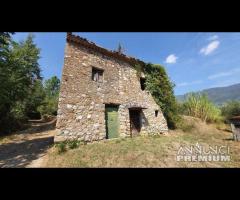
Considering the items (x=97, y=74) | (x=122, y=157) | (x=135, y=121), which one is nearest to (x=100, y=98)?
(x=97, y=74)

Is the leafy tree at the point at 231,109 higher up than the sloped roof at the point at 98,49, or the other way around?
the sloped roof at the point at 98,49

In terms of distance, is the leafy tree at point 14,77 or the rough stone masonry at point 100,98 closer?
the rough stone masonry at point 100,98

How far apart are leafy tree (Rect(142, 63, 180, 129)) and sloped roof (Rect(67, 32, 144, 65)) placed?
109 centimetres

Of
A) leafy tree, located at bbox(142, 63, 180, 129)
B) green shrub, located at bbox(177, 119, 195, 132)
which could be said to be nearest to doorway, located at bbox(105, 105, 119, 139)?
leafy tree, located at bbox(142, 63, 180, 129)

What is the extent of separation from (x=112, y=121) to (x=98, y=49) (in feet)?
13.4

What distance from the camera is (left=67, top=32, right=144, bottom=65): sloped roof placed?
8.17m

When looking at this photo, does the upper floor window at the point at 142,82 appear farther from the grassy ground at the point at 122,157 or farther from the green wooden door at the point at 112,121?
the grassy ground at the point at 122,157

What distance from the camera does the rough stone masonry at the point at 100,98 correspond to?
752 centimetres

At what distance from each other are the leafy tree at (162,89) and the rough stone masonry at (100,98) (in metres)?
0.53

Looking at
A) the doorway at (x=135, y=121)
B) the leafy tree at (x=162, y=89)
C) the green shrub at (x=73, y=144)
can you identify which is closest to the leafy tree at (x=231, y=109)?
the leafy tree at (x=162, y=89)

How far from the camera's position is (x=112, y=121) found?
9086mm

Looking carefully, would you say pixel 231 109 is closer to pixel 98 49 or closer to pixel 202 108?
pixel 202 108

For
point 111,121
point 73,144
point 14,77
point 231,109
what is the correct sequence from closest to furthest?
point 73,144
point 111,121
point 14,77
point 231,109
